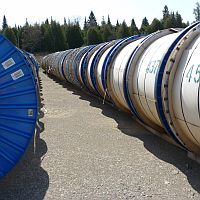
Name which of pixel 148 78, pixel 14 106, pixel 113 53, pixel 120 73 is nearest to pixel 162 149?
pixel 148 78

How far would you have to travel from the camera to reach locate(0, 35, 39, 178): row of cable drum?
13.9ft

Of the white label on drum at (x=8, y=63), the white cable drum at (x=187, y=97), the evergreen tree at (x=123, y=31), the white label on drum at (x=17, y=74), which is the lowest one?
the white cable drum at (x=187, y=97)

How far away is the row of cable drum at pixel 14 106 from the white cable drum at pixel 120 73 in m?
3.03

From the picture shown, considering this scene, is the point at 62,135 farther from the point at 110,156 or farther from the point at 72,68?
the point at 72,68

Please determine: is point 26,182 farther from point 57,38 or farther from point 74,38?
point 74,38

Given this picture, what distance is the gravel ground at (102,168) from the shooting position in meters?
4.34

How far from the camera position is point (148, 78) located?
573 centimetres

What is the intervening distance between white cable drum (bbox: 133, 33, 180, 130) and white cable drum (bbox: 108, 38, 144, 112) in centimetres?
75

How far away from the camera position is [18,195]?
14.1 feet

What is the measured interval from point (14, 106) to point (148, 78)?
7.51ft

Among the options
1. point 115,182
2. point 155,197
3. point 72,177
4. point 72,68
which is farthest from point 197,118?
point 72,68

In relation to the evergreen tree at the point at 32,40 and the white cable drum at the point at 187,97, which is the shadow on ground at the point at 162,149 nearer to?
the white cable drum at the point at 187,97

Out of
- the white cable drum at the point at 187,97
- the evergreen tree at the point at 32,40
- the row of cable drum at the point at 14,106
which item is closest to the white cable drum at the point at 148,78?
the white cable drum at the point at 187,97

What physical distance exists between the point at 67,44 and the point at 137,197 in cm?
5664
